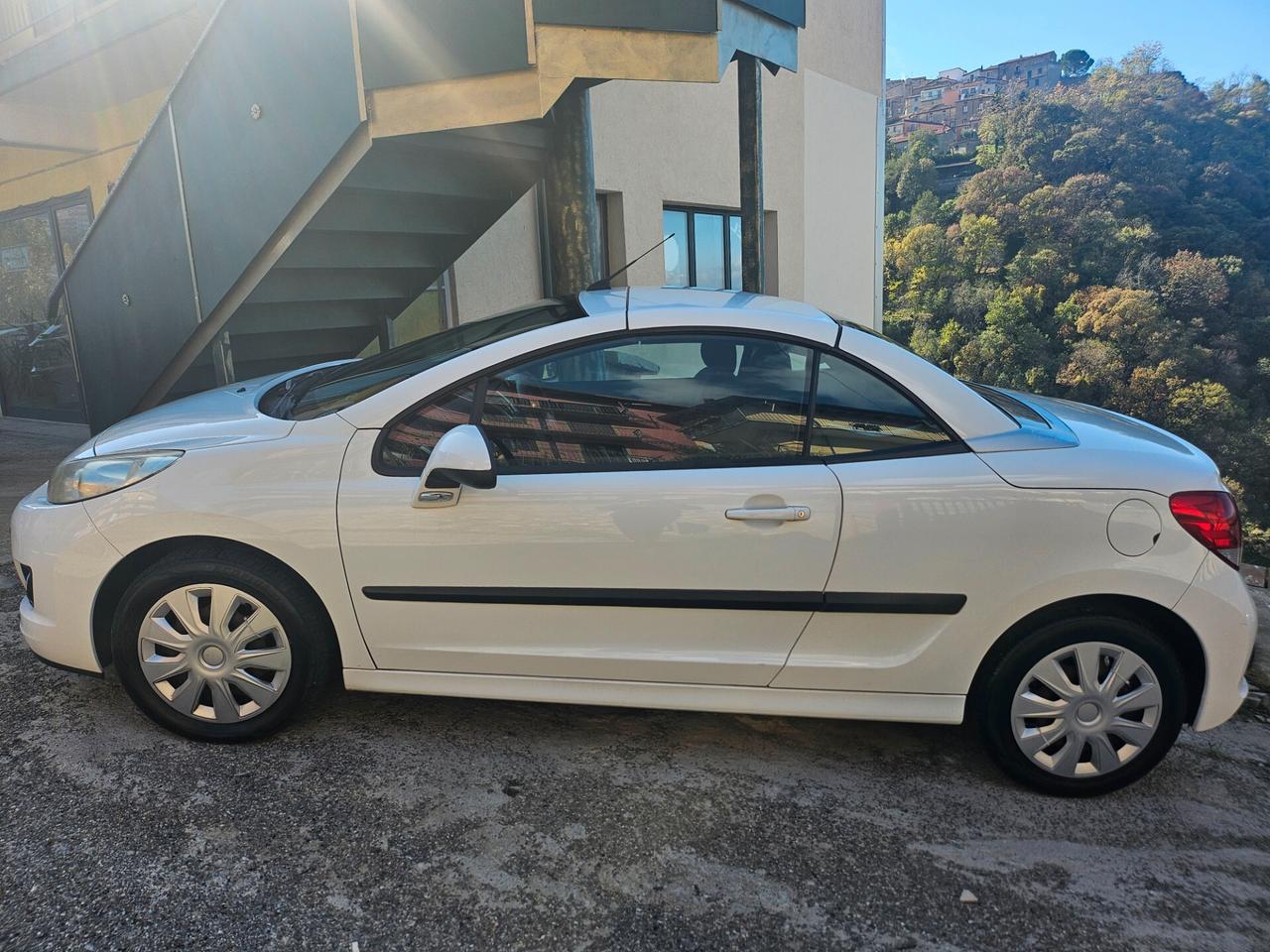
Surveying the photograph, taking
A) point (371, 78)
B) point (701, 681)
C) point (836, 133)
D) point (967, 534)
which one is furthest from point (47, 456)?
point (836, 133)

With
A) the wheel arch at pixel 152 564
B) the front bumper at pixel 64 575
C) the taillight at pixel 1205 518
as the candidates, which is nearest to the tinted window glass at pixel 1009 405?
the taillight at pixel 1205 518

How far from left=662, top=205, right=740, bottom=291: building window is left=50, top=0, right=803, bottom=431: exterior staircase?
511 centimetres

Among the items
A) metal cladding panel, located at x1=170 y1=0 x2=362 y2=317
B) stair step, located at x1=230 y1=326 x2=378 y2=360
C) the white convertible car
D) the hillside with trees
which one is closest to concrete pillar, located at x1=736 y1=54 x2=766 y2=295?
metal cladding panel, located at x1=170 y1=0 x2=362 y2=317

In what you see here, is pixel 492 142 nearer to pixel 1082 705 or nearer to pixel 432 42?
pixel 432 42

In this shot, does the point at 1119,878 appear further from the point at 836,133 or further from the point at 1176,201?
the point at 1176,201

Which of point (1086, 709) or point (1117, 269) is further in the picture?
point (1117, 269)

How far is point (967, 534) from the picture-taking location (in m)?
2.64

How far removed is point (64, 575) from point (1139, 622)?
3400 millimetres

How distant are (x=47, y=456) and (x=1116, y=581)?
28.8 ft

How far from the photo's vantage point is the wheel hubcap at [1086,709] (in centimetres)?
267

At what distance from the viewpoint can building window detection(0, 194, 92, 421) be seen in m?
9.84

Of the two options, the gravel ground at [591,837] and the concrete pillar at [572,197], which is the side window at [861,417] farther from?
the concrete pillar at [572,197]

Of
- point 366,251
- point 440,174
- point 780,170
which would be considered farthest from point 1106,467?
point 780,170

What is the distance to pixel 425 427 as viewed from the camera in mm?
2809
